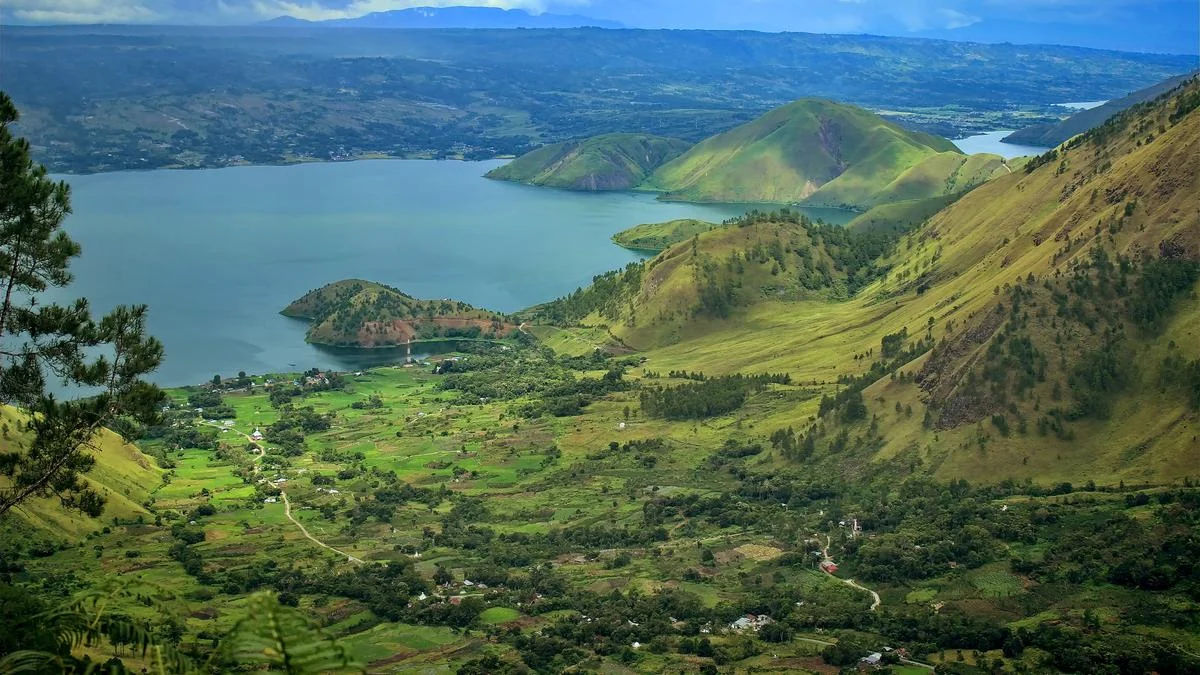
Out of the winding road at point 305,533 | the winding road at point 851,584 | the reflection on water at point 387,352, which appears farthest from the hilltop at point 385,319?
the winding road at point 851,584

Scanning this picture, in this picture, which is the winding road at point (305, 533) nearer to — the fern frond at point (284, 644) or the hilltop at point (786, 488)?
the hilltop at point (786, 488)

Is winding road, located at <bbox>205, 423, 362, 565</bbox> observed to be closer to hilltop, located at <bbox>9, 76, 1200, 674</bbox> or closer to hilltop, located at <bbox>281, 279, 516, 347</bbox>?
hilltop, located at <bbox>9, 76, 1200, 674</bbox>

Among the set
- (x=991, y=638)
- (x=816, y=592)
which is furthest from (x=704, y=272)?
(x=991, y=638)

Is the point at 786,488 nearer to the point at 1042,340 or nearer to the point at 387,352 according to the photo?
the point at 1042,340

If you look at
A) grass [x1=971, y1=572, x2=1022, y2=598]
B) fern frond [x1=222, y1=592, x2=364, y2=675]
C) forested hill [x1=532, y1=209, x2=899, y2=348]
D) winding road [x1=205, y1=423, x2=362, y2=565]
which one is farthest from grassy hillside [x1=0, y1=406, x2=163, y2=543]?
forested hill [x1=532, y1=209, x2=899, y2=348]

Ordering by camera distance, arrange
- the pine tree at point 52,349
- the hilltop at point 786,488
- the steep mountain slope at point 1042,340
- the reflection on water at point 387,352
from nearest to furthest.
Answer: the pine tree at point 52,349 → the hilltop at point 786,488 → the steep mountain slope at point 1042,340 → the reflection on water at point 387,352

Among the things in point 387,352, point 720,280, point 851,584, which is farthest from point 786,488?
point 387,352
